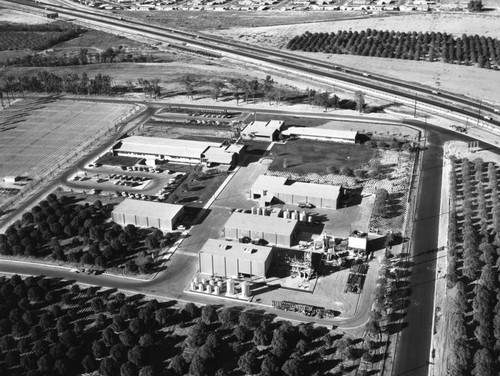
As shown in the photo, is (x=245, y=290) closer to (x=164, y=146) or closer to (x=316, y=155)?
(x=316, y=155)

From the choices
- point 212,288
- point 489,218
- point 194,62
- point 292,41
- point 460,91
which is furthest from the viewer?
point 292,41

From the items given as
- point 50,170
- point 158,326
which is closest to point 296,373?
point 158,326

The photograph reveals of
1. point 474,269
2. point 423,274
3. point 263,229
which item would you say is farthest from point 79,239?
point 474,269

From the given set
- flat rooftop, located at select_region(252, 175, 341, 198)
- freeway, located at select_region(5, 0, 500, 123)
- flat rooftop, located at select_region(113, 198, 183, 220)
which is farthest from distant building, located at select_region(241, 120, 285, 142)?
freeway, located at select_region(5, 0, 500, 123)

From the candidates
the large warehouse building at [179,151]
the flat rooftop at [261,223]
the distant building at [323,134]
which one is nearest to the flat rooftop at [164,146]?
the large warehouse building at [179,151]

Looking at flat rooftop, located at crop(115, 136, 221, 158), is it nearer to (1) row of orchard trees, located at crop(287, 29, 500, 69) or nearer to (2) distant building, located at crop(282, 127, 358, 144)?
(2) distant building, located at crop(282, 127, 358, 144)

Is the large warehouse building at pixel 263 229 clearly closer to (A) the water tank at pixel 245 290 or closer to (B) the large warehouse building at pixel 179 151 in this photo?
(A) the water tank at pixel 245 290

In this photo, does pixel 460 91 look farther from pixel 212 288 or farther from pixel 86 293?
pixel 86 293
